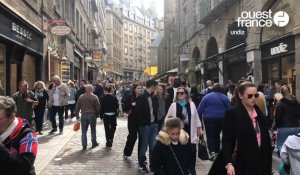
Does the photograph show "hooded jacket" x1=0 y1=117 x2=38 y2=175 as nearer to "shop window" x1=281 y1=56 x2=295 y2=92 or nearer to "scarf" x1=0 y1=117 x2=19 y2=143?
"scarf" x1=0 y1=117 x2=19 y2=143

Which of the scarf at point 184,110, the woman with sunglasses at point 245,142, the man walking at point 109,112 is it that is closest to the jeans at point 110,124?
the man walking at point 109,112

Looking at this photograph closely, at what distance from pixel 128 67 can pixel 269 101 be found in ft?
288

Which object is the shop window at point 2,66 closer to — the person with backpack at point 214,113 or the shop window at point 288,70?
the person with backpack at point 214,113

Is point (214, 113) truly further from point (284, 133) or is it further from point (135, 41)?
point (135, 41)

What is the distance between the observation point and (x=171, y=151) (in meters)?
4.86

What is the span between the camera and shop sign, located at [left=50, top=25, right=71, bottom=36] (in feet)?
53.9

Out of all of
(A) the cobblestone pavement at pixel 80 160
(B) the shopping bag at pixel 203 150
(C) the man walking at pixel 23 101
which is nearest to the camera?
(B) the shopping bag at pixel 203 150

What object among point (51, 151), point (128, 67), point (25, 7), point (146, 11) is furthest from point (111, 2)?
point (51, 151)

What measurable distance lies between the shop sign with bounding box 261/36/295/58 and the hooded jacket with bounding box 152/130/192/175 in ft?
34.3

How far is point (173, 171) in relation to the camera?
16.2 ft

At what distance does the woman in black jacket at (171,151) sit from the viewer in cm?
484

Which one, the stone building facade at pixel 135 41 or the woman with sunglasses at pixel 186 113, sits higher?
the stone building facade at pixel 135 41

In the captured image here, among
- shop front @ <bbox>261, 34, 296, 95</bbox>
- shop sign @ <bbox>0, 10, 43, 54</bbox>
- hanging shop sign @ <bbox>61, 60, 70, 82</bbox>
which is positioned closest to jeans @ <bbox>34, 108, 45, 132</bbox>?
shop sign @ <bbox>0, 10, 43, 54</bbox>

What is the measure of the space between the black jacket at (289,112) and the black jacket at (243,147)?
168 inches
